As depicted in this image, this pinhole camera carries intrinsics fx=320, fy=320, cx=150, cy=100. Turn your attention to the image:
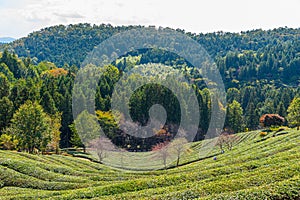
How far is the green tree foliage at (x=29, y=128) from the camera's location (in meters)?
49.7

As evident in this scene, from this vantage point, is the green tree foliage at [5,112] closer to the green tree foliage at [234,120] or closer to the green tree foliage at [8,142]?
the green tree foliage at [8,142]

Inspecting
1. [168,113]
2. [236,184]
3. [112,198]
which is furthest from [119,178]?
[168,113]

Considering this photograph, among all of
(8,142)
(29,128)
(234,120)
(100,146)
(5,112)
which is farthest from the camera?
(234,120)

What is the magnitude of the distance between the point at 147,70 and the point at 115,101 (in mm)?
105268

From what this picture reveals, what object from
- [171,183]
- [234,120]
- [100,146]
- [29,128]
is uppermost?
[171,183]

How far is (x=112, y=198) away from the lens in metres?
17.6

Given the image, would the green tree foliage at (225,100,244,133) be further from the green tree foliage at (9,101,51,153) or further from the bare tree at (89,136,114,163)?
the green tree foliage at (9,101,51,153)

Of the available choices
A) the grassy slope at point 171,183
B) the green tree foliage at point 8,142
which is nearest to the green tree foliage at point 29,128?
the green tree foliage at point 8,142

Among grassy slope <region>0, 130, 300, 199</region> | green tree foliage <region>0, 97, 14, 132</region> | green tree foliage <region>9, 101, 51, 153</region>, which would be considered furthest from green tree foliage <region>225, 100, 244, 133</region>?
grassy slope <region>0, 130, 300, 199</region>

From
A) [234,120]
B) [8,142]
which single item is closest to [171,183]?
[8,142]

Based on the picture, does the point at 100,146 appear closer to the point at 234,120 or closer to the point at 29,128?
the point at 29,128

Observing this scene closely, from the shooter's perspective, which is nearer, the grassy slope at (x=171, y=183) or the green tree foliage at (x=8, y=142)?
the grassy slope at (x=171, y=183)

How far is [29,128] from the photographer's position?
49.8m

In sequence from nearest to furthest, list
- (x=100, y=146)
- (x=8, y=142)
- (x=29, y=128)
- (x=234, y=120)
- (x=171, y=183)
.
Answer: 1. (x=171, y=183)
2. (x=29, y=128)
3. (x=8, y=142)
4. (x=100, y=146)
5. (x=234, y=120)
